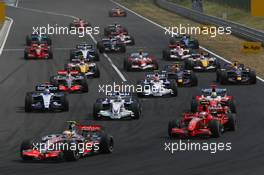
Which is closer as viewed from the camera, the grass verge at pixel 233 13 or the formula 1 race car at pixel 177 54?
the formula 1 race car at pixel 177 54

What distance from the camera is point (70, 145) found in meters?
31.5

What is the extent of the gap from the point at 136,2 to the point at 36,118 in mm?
95981

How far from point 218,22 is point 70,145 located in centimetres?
6043

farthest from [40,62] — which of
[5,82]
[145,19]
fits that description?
[145,19]

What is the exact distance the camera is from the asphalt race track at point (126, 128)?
3028cm

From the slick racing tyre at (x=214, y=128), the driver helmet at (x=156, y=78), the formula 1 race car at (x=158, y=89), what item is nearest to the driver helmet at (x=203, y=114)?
the slick racing tyre at (x=214, y=128)

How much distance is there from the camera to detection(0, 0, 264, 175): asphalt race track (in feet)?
99.3

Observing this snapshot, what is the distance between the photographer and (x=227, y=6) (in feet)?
384

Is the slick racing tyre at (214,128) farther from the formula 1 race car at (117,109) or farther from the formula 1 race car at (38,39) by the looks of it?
the formula 1 race car at (38,39)

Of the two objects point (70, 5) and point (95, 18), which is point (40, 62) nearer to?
point (95, 18)

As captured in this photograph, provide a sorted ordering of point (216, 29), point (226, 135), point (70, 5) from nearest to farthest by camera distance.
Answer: point (226, 135)
point (216, 29)
point (70, 5)

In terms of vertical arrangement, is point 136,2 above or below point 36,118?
below

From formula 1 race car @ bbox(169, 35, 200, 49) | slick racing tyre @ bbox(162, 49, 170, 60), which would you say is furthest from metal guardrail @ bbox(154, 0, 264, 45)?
slick racing tyre @ bbox(162, 49, 170, 60)

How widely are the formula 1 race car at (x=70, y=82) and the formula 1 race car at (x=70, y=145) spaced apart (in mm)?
17380
